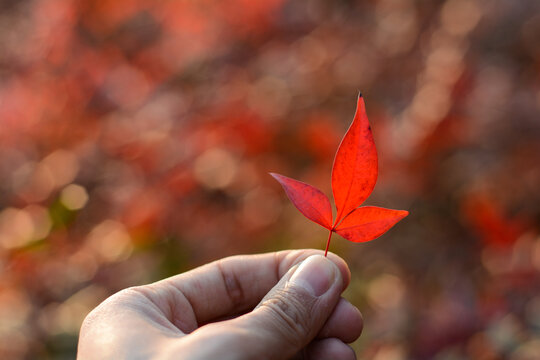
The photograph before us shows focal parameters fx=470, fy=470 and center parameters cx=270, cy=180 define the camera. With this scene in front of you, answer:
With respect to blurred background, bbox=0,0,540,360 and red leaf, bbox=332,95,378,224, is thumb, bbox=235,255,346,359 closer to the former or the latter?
red leaf, bbox=332,95,378,224

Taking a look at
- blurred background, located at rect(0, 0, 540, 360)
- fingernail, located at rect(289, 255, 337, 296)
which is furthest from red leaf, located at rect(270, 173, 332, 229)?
blurred background, located at rect(0, 0, 540, 360)

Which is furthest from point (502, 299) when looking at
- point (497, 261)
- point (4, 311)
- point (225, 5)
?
point (225, 5)

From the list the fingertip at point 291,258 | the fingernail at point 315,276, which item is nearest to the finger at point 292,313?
the fingernail at point 315,276

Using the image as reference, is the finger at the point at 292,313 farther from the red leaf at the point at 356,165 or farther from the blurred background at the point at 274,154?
the blurred background at the point at 274,154

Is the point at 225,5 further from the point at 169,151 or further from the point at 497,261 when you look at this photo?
the point at 497,261

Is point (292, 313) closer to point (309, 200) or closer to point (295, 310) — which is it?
point (295, 310)
